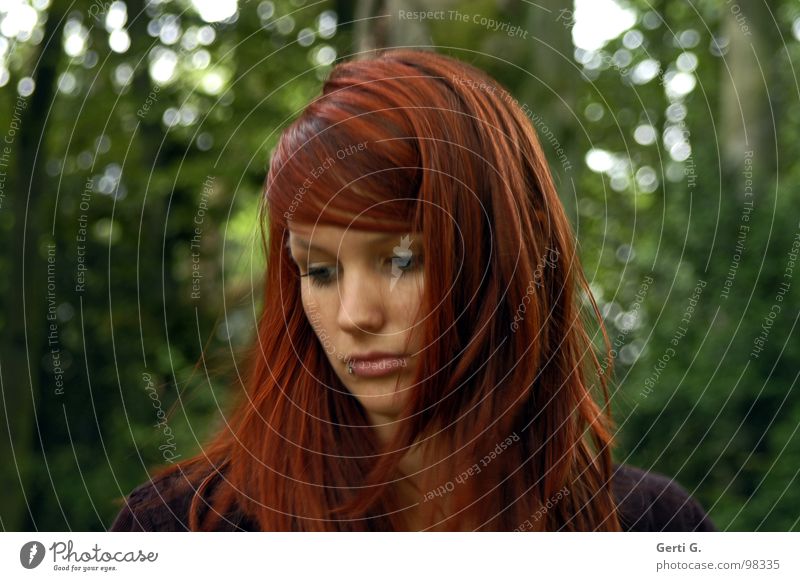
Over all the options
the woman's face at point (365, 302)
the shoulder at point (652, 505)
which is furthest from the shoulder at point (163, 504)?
the shoulder at point (652, 505)

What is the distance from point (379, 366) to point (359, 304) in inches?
4.7

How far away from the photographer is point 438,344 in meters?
1.43

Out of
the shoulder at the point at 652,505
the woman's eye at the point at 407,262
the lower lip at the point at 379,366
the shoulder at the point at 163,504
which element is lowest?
the shoulder at the point at 652,505

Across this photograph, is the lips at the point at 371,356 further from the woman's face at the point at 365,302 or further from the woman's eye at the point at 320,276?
the woman's eye at the point at 320,276

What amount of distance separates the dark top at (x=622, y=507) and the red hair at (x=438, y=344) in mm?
26

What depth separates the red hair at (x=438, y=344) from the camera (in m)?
1.34

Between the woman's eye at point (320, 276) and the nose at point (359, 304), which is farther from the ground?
the woman's eye at point (320, 276)

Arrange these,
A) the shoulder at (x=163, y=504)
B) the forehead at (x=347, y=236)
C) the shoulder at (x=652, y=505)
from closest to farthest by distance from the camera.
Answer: the forehead at (x=347, y=236) → the shoulder at (x=163, y=504) → the shoulder at (x=652, y=505)

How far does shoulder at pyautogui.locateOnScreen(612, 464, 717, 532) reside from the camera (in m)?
1.71

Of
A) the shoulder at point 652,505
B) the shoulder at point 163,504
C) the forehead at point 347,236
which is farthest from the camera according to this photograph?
the shoulder at point 652,505

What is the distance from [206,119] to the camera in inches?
147

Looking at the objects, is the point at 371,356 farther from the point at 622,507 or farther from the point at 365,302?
the point at 622,507

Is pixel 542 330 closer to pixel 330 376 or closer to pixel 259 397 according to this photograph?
pixel 330 376

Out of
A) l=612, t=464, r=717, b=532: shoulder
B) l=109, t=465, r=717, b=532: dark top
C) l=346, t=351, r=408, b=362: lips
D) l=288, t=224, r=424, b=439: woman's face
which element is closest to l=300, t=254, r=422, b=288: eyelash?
l=288, t=224, r=424, b=439: woman's face
